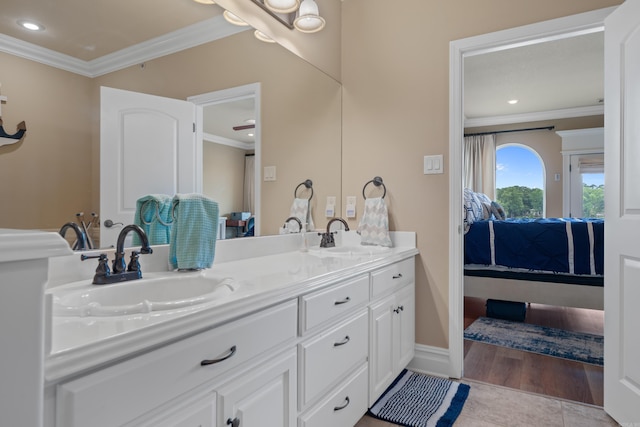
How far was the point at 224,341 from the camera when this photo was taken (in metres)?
0.91

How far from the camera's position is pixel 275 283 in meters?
1.15

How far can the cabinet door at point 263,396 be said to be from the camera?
0.93 metres

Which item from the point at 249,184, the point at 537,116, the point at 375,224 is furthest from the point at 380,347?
the point at 537,116

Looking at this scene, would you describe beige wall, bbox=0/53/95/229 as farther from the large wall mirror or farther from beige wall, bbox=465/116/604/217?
beige wall, bbox=465/116/604/217

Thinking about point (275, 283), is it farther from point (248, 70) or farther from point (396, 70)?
point (396, 70)

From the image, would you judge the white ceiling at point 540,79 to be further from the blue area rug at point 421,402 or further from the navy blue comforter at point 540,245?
the blue area rug at point 421,402

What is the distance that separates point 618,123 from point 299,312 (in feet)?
5.82

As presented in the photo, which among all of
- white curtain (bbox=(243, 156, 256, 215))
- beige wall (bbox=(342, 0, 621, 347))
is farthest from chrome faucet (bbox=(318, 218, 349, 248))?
white curtain (bbox=(243, 156, 256, 215))

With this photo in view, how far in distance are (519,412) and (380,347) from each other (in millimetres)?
801

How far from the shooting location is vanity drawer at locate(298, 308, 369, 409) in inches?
48.4

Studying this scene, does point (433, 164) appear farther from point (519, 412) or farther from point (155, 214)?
point (155, 214)

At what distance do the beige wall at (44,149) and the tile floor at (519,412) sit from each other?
61.0 inches

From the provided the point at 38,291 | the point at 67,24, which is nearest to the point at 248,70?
the point at 67,24

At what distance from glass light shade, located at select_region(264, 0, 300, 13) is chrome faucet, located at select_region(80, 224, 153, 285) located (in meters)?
1.46
